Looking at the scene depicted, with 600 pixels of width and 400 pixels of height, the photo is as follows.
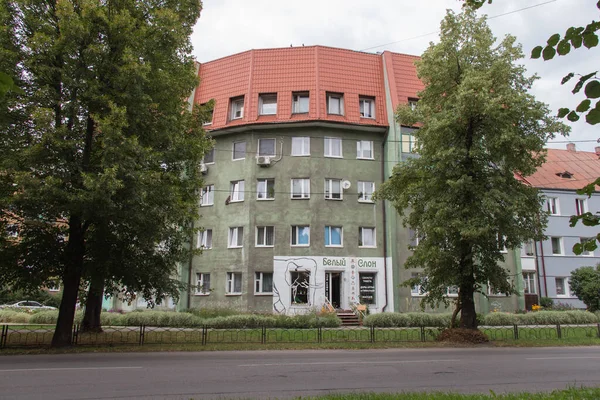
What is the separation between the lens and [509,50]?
18.1m

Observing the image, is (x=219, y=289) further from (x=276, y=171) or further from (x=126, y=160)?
(x=126, y=160)

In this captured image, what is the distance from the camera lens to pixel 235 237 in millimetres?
30547

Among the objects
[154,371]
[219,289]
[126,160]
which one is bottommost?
[154,371]

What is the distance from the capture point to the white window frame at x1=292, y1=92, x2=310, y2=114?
104 feet

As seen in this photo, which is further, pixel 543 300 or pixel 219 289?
pixel 543 300

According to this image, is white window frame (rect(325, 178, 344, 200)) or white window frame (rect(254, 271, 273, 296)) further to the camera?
white window frame (rect(325, 178, 344, 200))

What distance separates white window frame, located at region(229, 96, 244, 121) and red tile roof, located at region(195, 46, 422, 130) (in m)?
0.39

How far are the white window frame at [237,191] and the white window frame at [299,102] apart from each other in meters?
5.94

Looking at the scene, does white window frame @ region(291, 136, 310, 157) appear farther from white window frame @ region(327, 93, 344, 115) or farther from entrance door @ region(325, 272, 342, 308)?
entrance door @ region(325, 272, 342, 308)

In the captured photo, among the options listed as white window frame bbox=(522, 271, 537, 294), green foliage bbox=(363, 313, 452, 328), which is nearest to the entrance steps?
green foliage bbox=(363, 313, 452, 328)

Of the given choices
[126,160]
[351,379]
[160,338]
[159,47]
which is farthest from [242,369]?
[159,47]

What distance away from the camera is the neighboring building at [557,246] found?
37.6 metres

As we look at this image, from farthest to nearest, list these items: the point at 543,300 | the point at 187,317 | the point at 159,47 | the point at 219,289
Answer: the point at 543,300 → the point at 219,289 → the point at 187,317 → the point at 159,47

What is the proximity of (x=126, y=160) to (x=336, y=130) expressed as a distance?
20.1 meters
